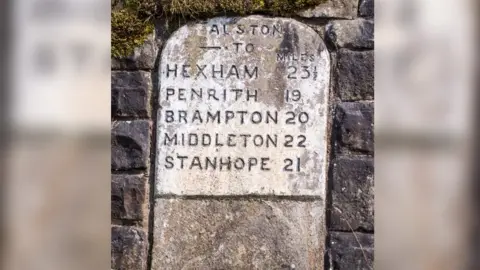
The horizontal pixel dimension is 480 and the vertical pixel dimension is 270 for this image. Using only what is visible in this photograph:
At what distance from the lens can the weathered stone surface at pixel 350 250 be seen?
2328mm

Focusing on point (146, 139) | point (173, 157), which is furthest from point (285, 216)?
point (146, 139)

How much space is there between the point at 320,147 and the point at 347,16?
61 centimetres

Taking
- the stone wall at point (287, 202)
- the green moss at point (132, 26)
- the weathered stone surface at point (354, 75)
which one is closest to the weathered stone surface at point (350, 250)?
the stone wall at point (287, 202)

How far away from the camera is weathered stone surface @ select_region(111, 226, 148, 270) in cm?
234

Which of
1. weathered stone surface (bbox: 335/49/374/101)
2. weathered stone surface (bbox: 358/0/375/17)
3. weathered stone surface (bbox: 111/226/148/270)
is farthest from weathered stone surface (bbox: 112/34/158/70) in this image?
weathered stone surface (bbox: 358/0/375/17)

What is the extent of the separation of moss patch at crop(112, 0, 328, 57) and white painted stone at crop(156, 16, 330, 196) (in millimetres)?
51

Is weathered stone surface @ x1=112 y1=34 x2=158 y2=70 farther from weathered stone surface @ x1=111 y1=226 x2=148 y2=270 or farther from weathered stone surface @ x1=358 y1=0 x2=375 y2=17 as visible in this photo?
weathered stone surface @ x1=358 y1=0 x2=375 y2=17

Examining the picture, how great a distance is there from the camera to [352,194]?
232 centimetres

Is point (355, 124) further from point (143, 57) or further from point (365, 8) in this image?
point (143, 57)

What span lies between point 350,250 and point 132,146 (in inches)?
42.9
